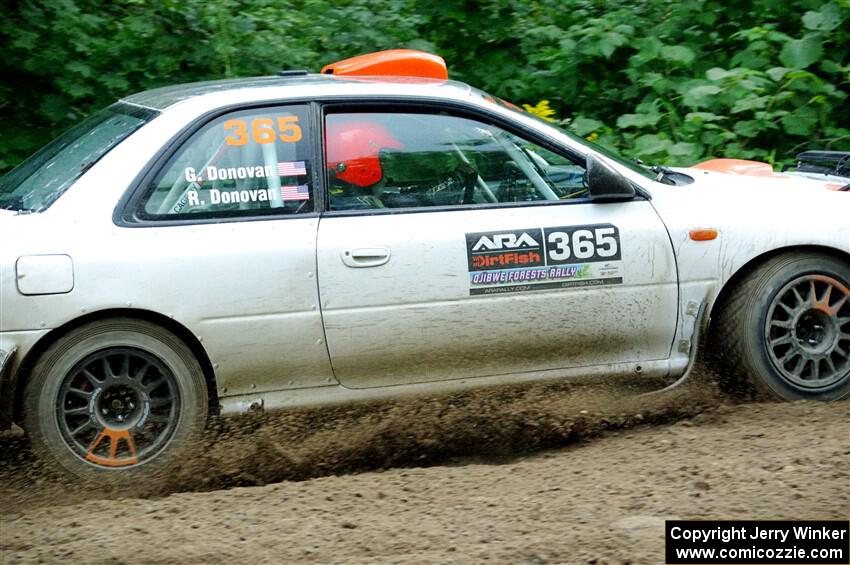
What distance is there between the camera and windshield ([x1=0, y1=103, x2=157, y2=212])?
448 centimetres

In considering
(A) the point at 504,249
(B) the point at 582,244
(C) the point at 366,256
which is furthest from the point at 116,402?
(B) the point at 582,244

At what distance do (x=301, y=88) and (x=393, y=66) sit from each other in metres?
0.69

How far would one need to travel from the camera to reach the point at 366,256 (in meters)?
4.51

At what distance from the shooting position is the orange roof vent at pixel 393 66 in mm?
5160

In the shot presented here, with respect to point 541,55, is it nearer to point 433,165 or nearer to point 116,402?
point 433,165

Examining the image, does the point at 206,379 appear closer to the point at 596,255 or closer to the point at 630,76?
the point at 596,255

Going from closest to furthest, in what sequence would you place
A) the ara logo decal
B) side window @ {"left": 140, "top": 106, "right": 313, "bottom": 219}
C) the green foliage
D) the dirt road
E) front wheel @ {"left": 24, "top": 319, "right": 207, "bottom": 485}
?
the dirt road → front wheel @ {"left": 24, "top": 319, "right": 207, "bottom": 485} → side window @ {"left": 140, "top": 106, "right": 313, "bottom": 219} → the ara logo decal → the green foliage

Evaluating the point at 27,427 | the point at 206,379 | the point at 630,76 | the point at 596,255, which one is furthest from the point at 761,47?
the point at 27,427

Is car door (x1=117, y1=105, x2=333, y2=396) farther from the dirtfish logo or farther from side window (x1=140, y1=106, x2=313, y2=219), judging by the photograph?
the dirtfish logo

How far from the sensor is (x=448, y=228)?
4.59 metres

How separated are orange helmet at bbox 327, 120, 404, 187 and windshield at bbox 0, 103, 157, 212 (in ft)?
2.58

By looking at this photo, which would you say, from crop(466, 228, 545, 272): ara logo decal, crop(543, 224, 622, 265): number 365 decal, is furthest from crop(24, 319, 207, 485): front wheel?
crop(543, 224, 622, 265): number 365 decal

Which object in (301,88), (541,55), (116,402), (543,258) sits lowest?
(116,402)

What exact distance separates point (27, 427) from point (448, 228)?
6.19 feet
